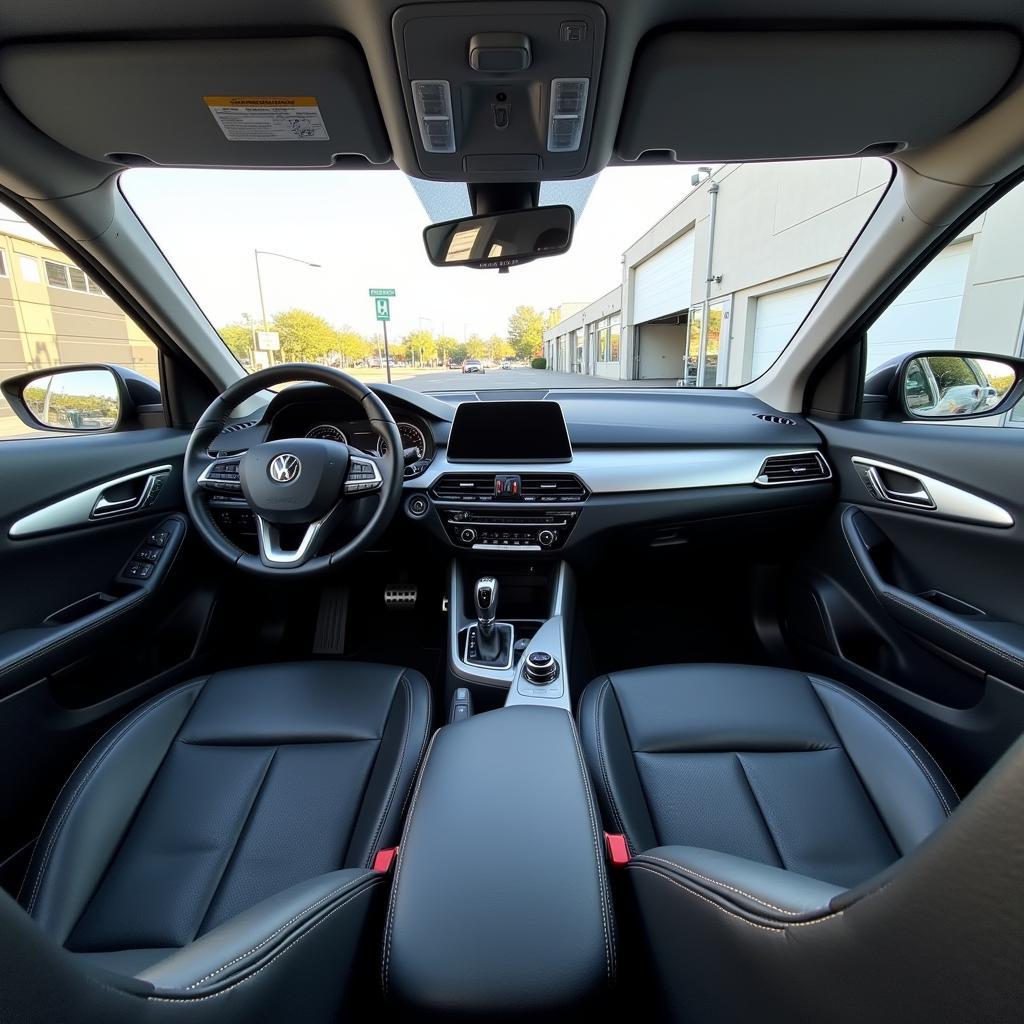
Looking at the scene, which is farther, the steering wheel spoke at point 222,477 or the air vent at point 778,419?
the air vent at point 778,419

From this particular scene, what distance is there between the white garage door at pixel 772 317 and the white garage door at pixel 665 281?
0.77m

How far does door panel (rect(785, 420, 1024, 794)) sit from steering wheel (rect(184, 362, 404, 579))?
172 centimetres

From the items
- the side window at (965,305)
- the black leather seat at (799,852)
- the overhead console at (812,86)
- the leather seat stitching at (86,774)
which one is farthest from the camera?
the side window at (965,305)

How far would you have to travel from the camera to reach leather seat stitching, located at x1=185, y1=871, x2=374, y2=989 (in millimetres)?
475

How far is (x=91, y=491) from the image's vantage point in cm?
167

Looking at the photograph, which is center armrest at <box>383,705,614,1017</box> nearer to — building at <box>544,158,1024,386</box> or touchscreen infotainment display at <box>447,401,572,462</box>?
touchscreen infotainment display at <box>447,401,572,462</box>

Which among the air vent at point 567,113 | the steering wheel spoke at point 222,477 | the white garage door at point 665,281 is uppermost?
the white garage door at point 665,281

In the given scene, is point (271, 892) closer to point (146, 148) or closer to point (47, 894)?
point (47, 894)

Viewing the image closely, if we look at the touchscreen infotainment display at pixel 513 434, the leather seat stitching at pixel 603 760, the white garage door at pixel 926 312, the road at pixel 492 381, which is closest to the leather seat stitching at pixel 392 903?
the leather seat stitching at pixel 603 760

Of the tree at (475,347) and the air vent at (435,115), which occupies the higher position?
the air vent at (435,115)

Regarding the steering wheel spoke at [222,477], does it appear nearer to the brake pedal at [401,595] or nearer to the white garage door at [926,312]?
the brake pedal at [401,595]

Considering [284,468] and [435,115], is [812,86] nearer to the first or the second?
[435,115]

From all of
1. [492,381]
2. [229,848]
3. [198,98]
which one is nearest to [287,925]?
[229,848]

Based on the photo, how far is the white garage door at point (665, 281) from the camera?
5.08 metres
